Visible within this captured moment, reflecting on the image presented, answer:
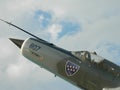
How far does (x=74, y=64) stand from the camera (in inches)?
1088

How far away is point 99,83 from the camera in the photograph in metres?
26.0

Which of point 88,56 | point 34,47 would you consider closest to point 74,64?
point 88,56

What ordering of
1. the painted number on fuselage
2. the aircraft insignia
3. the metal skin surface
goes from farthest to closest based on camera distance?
the painted number on fuselage
the aircraft insignia
the metal skin surface

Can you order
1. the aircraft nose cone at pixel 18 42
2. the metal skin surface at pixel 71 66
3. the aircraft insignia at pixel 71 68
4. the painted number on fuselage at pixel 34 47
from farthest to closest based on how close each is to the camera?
the aircraft nose cone at pixel 18 42, the painted number on fuselage at pixel 34 47, the aircraft insignia at pixel 71 68, the metal skin surface at pixel 71 66

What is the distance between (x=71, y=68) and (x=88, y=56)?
1397 mm

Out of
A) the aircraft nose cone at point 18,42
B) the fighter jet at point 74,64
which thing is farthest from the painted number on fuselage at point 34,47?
the aircraft nose cone at point 18,42

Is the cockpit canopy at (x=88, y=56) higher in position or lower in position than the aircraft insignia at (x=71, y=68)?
higher

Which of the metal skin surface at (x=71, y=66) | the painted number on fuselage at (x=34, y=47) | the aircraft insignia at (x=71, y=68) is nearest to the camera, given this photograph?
the metal skin surface at (x=71, y=66)

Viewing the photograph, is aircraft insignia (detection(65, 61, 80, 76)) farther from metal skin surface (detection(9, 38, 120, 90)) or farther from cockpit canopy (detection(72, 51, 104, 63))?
cockpit canopy (detection(72, 51, 104, 63))

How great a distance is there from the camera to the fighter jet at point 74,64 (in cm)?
2603

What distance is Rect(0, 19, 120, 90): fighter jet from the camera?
26030 millimetres

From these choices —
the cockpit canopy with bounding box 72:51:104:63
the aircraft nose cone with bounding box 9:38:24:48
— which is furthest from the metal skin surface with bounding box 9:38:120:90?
the aircraft nose cone with bounding box 9:38:24:48

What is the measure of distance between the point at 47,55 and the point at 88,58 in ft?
10.4

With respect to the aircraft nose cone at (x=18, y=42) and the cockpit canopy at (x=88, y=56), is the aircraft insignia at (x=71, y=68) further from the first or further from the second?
the aircraft nose cone at (x=18, y=42)
